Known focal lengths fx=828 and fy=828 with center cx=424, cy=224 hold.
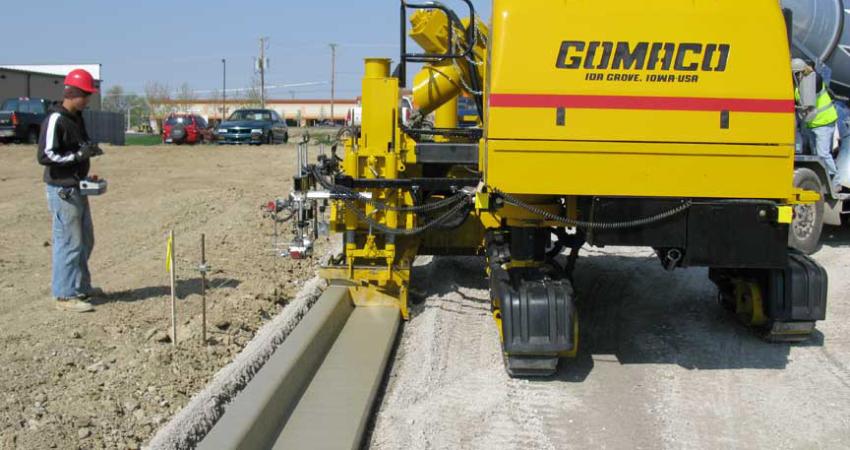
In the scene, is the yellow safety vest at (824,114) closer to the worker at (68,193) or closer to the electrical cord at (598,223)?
the electrical cord at (598,223)

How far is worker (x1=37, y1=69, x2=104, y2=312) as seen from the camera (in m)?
6.66

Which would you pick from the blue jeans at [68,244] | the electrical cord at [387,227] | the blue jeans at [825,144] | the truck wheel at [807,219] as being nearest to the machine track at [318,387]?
the electrical cord at [387,227]

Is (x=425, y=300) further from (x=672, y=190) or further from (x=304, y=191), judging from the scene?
(x=672, y=190)

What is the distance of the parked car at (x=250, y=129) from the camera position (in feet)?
93.6

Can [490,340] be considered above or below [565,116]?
below

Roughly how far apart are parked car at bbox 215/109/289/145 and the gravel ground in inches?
841

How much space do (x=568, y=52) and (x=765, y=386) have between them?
8.94ft

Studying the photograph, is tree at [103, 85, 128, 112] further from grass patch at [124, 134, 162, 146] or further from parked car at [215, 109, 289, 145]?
parked car at [215, 109, 289, 145]

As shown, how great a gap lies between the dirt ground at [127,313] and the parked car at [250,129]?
47.0 feet

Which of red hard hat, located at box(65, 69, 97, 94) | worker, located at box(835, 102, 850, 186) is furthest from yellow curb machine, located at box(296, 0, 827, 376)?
worker, located at box(835, 102, 850, 186)

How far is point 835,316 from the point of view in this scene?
24.6ft

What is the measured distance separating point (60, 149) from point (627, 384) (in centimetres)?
486

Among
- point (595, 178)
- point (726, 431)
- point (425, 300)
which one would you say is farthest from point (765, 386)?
point (425, 300)

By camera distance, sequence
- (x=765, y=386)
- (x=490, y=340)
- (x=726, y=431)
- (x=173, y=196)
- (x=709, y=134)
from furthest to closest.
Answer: (x=173, y=196) → (x=490, y=340) → (x=765, y=386) → (x=709, y=134) → (x=726, y=431)
